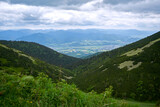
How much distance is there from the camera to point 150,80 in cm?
4222

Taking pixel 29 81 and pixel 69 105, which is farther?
pixel 29 81

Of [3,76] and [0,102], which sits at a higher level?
[3,76]

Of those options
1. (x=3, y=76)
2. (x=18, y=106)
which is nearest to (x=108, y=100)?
(x=18, y=106)

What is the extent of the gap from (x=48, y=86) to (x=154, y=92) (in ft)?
120

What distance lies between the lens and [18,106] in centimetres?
417

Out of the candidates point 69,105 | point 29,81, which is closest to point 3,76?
point 29,81

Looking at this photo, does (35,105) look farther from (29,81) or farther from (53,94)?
(29,81)

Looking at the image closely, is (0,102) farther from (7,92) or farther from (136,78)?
(136,78)

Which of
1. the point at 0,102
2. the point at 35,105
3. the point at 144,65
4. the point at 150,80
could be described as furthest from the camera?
the point at 144,65

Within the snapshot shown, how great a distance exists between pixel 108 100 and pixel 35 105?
3162 mm

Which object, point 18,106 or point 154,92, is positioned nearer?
point 18,106

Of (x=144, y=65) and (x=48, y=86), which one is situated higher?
(x=48, y=86)

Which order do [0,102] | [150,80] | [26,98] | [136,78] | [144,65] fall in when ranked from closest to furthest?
[0,102] → [26,98] → [150,80] → [136,78] → [144,65]

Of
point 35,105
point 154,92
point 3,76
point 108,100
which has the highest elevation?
point 3,76
